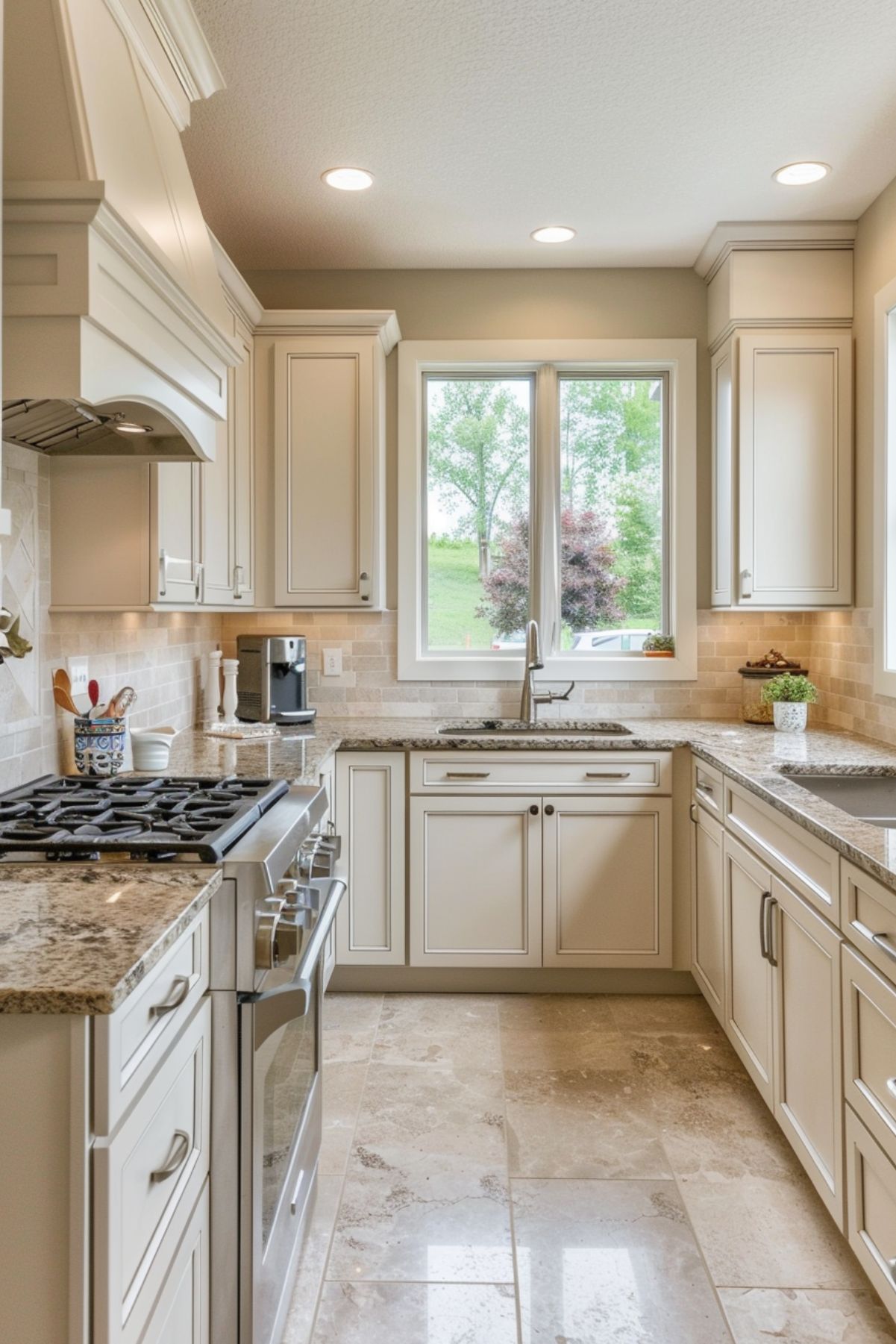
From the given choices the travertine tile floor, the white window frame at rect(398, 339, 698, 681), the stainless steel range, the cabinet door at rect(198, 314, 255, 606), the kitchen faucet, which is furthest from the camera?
the white window frame at rect(398, 339, 698, 681)

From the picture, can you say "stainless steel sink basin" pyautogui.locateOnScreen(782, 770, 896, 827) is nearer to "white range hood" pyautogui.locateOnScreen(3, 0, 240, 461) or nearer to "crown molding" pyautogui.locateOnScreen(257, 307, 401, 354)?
"white range hood" pyautogui.locateOnScreen(3, 0, 240, 461)

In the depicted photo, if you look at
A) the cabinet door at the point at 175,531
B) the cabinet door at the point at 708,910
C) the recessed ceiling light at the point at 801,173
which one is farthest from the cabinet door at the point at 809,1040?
the recessed ceiling light at the point at 801,173

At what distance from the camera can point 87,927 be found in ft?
3.87

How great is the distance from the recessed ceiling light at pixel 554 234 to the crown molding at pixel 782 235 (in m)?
0.51

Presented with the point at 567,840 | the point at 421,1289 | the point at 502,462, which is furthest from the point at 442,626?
the point at 421,1289

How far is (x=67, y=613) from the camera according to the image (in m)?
2.27

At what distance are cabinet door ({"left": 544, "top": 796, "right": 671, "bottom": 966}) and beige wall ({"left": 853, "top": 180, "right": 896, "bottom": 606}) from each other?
1.07 m

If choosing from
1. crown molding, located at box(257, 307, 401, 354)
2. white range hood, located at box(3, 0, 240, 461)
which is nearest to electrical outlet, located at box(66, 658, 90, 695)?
white range hood, located at box(3, 0, 240, 461)

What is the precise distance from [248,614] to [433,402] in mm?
1133

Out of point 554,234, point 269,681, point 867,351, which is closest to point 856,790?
point 867,351

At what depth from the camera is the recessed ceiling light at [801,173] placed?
2.82m

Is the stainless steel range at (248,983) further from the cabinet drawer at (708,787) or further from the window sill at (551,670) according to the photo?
the window sill at (551,670)

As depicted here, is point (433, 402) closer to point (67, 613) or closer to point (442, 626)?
point (442, 626)

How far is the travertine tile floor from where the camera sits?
69.1 inches
